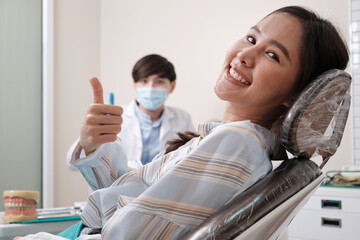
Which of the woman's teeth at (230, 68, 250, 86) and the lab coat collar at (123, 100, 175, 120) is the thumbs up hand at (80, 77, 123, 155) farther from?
the lab coat collar at (123, 100, 175, 120)

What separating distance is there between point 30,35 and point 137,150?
138 cm

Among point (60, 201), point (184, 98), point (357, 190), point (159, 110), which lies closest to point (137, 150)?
point (159, 110)

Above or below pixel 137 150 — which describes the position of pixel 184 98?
above

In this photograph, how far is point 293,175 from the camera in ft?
2.76

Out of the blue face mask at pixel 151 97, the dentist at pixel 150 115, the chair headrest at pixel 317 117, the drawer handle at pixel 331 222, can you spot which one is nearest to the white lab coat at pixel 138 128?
the dentist at pixel 150 115

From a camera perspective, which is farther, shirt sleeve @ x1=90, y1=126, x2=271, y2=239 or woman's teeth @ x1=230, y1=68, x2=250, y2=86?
woman's teeth @ x1=230, y1=68, x2=250, y2=86

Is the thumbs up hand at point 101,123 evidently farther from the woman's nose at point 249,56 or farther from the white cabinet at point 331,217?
the white cabinet at point 331,217

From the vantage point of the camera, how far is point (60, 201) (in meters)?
3.34

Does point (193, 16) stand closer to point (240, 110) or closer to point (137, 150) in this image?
point (137, 150)

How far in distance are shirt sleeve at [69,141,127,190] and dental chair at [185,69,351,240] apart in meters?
0.52

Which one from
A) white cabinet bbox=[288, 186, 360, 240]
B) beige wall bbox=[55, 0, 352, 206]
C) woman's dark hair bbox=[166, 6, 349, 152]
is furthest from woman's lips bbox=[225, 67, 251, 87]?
beige wall bbox=[55, 0, 352, 206]

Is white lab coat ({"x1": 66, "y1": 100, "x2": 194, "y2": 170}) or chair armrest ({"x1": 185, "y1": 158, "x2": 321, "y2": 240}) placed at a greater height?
chair armrest ({"x1": 185, "y1": 158, "x2": 321, "y2": 240})

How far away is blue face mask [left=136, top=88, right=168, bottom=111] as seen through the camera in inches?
110

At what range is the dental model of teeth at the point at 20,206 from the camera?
49.5 inches
